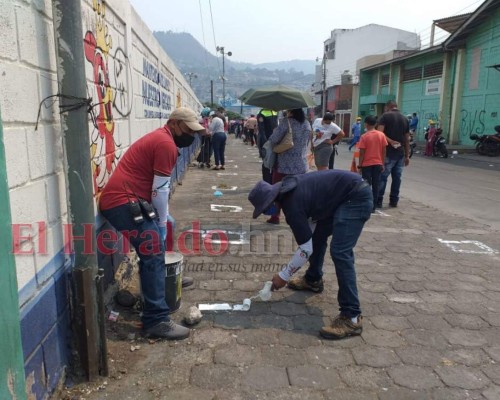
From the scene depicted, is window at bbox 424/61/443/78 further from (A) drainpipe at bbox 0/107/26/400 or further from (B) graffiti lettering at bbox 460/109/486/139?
(A) drainpipe at bbox 0/107/26/400

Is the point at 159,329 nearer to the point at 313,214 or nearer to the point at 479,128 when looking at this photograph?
the point at 313,214

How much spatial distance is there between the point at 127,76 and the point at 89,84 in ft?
5.12

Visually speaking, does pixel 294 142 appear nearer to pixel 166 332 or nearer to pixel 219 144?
pixel 166 332

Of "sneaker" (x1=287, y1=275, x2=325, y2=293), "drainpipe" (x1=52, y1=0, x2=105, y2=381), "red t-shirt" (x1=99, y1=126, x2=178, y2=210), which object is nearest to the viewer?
"drainpipe" (x1=52, y1=0, x2=105, y2=381)

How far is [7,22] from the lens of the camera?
203 centimetres

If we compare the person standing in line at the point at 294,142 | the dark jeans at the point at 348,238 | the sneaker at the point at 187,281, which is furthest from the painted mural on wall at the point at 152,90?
the dark jeans at the point at 348,238

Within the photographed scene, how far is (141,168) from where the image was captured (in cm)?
317

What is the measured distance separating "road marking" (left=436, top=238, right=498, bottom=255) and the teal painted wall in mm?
17344

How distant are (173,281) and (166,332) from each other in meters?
0.48

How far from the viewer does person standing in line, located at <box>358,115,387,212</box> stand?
7.13 meters

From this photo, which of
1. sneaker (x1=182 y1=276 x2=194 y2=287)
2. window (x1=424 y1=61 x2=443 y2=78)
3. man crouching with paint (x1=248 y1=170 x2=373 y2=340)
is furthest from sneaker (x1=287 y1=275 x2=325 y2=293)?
window (x1=424 y1=61 x2=443 y2=78)

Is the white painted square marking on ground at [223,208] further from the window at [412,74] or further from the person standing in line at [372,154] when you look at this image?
the window at [412,74]

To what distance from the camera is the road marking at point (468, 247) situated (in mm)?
5539

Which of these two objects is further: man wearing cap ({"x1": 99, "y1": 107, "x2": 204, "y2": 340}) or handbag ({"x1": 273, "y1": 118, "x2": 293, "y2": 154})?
handbag ({"x1": 273, "y1": 118, "x2": 293, "y2": 154})
